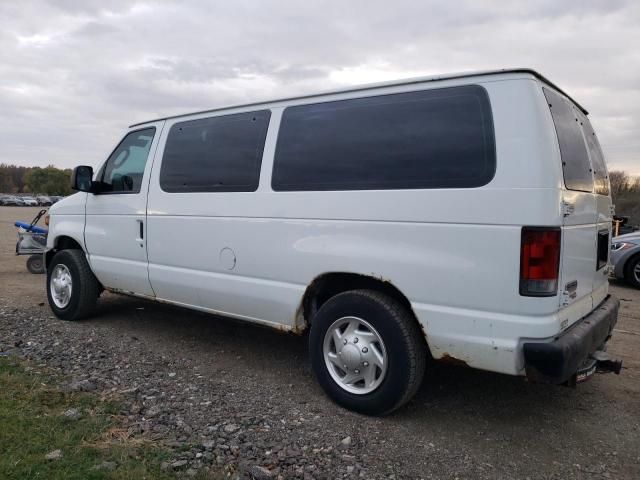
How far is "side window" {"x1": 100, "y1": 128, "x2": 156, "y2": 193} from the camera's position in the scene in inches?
202

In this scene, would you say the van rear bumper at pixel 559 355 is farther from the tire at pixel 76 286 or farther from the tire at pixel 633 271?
the tire at pixel 633 271

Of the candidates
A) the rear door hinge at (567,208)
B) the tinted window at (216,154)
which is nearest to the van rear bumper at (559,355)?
the rear door hinge at (567,208)

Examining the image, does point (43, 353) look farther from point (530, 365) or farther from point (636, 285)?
point (636, 285)

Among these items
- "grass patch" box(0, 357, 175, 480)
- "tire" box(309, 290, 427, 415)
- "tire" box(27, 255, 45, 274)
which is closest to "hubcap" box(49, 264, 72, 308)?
"grass patch" box(0, 357, 175, 480)

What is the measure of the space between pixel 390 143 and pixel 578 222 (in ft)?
3.99

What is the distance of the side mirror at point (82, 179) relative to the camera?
5328mm

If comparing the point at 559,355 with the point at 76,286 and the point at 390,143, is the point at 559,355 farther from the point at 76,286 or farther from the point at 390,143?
the point at 76,286

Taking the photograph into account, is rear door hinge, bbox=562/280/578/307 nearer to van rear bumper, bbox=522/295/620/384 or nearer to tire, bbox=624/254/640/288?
van rear bumper, bbox=522/295/620/384

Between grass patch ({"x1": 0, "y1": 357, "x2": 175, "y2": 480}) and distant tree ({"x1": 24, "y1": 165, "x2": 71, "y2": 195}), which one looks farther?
distant tree ({"x1": 24, "y1": 165, "x2": 71, "y2": 195})

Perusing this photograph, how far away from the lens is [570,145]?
11.0 ft

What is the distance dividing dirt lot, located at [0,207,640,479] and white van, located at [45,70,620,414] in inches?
14.3

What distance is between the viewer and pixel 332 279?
381 centimetres

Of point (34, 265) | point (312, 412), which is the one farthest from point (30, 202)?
point (312, 412)

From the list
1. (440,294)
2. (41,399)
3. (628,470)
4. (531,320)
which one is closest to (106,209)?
(41,399)
